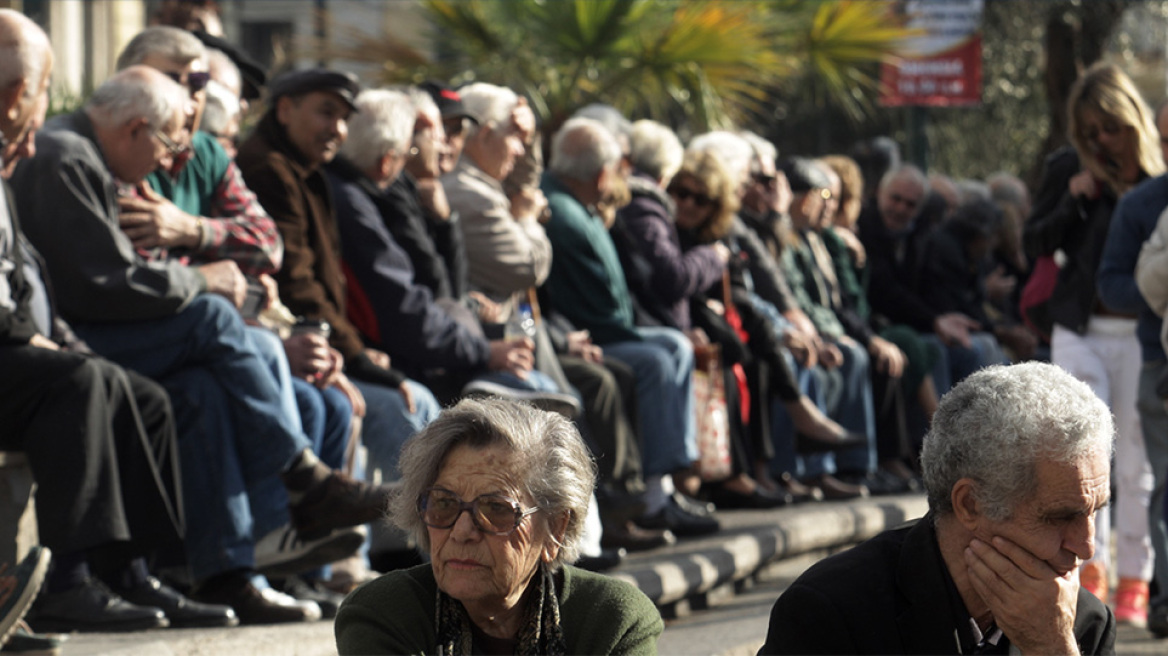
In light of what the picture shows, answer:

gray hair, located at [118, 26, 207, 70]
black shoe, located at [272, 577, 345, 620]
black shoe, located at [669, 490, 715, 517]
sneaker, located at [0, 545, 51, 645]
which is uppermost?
gray hair, located at [118, 26, 207, 70]

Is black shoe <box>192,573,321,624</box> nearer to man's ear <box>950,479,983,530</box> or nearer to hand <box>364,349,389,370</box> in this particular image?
hand <box>364,349,389,370</box>

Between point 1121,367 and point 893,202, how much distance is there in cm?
545

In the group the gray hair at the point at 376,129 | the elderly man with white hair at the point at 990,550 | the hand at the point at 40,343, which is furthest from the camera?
the gray hair at the point at 376,129

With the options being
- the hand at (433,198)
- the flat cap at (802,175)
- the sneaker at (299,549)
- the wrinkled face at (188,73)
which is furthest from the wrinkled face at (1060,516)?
the flat cap at (802,175)

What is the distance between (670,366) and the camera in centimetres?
948

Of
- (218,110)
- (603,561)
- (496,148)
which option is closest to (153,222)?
(218,110)

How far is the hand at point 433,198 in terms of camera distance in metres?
8.12

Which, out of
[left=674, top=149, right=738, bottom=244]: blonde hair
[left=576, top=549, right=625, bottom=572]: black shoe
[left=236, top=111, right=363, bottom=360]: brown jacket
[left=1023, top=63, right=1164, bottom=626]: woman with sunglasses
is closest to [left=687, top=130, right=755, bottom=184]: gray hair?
[left=674, top=149, right=738, bottom=244]: blonde hair

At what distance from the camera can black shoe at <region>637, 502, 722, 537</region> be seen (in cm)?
945

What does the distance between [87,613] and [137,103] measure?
1670mm

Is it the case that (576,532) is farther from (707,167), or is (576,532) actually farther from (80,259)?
(707,167)

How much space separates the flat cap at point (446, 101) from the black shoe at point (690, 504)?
2359 mm

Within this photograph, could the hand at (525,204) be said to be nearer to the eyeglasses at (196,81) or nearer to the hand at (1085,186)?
the eyeglasses at (196,81)

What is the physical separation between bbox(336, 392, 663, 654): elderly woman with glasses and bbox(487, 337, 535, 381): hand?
419cm
